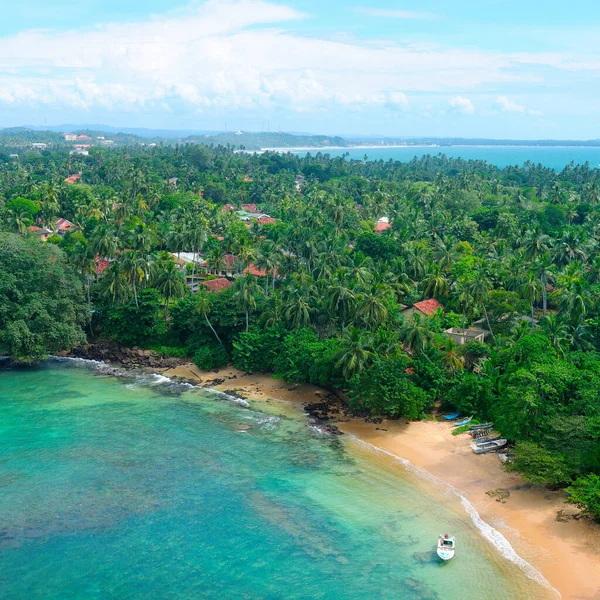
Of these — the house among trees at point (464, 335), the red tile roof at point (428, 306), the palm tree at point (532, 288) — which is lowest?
the house among trees at point (464, 335)

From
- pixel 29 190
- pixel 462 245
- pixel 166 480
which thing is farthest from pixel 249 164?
pixel 166 480

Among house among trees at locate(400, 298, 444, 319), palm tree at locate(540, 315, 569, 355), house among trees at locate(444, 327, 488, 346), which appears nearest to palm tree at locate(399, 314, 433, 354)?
house among trees at locate(444, 327, 488, 346)

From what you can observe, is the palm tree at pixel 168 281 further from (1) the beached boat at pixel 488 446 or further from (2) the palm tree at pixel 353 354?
(1) the beached boat at pixel 488 446

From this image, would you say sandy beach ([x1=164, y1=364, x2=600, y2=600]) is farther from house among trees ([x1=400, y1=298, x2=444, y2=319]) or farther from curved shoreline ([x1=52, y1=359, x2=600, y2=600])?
house among trees ([x1=400, y1=298, x2=444, y2=319])

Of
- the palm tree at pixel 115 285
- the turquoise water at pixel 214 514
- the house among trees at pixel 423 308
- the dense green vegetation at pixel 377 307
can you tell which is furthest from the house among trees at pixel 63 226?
the house among trees at pixel 423 308

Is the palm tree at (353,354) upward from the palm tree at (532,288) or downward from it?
downward

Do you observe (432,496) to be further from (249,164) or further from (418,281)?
(249,164)

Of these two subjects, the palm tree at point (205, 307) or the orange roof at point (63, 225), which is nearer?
the palm tree at point (205, 307)
